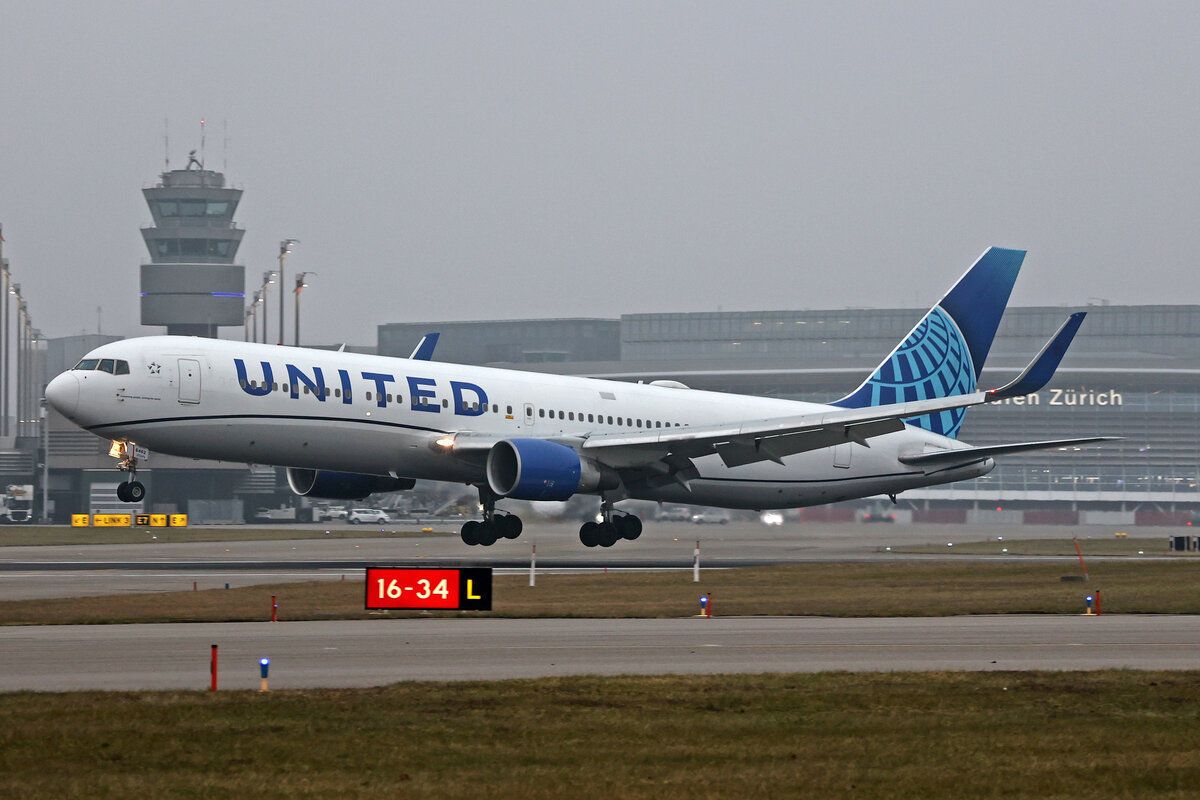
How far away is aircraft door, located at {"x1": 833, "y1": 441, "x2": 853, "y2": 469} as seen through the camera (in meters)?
50.1

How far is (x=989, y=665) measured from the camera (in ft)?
68.5

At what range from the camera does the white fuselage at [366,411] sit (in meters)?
38.9

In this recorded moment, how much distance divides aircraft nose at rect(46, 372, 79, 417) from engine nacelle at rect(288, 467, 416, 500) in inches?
354

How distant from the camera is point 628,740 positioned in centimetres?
1505

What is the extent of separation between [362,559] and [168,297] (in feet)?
361

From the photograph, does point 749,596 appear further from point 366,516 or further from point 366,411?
point 366,516

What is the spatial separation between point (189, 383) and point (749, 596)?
15767 millimetres

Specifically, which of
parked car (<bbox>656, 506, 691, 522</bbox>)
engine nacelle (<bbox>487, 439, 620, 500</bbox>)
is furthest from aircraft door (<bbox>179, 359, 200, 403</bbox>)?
parked car (<bbox>656, 506, 691, 522</bbox>)

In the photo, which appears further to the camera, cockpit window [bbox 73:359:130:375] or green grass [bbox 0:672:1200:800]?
cockpit window [bbox 73:359:130:375]

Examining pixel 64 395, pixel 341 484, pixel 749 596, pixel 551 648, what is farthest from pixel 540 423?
pixel 551 648

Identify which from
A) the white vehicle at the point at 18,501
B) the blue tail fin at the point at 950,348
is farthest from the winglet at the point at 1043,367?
the white vehicle at the point at 18,501

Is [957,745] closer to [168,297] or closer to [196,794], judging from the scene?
[196,794]

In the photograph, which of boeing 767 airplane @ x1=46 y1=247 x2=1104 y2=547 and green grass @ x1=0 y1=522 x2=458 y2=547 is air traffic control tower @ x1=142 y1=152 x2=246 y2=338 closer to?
green grass @ x1=0 y1=522 x2=458 y2=547

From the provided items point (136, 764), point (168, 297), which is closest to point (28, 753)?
point (136, 764)
